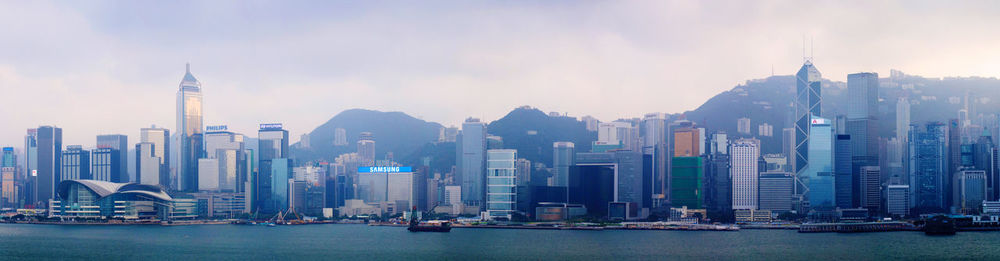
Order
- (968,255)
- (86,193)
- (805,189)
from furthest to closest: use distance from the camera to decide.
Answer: (805,189)
(86,193)
(968,255)

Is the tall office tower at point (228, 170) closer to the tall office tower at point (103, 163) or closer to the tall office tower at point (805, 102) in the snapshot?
the tall office tower at point (103, 163)

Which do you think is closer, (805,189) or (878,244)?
(878,244)

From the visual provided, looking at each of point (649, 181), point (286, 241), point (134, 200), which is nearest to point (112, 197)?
point (134, 200)

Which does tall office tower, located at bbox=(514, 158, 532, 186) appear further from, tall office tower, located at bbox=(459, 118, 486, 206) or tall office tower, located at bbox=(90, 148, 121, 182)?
tall office tower, located at bbox=(90, 148, 121, 182)

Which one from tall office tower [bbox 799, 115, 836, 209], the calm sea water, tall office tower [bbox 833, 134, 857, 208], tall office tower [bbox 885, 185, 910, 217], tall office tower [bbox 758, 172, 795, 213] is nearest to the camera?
the calm sea water

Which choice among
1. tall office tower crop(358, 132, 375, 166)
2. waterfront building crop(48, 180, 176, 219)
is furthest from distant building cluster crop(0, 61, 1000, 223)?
tall office tower crop(358, 132, 375, 166)

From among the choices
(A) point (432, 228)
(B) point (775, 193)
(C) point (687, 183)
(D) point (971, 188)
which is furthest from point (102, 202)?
(D) point (971, 188)

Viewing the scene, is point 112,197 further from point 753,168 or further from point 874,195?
point 874,195
